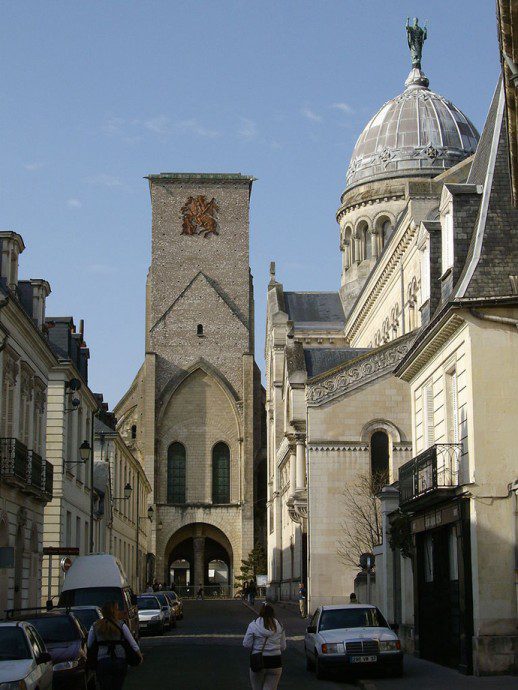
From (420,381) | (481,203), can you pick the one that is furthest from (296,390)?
(481,203)

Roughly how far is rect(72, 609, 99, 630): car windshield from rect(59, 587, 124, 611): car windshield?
3.89m

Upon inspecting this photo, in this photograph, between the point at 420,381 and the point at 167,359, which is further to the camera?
the point at 167,359

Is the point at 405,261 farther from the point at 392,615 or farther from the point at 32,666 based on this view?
the point at 32,666

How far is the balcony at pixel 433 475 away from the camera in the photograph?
66.1 ft

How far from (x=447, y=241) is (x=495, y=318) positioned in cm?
278

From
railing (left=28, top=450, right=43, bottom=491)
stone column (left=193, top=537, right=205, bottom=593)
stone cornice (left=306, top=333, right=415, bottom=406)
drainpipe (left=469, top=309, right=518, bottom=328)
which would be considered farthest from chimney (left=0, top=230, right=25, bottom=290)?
stone column (left=193, top=537, right=205, bottom=593)

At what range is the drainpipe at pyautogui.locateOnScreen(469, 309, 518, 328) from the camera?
763 inches

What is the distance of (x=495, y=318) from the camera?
19391mm

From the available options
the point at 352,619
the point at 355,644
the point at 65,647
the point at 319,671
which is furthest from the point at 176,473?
the point at 65,647

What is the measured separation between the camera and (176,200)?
3374 inches

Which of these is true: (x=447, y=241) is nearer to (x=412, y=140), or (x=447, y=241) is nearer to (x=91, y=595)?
(x=91, y=595)

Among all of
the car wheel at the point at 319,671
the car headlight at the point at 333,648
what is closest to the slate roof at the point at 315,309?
the car wheel at the point at 319,671

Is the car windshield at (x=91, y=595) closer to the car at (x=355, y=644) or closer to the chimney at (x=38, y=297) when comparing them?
the car at (x=355, y=644)

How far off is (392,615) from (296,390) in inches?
782
